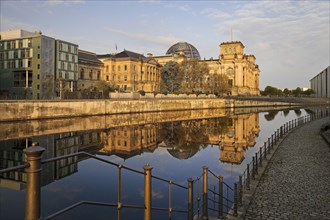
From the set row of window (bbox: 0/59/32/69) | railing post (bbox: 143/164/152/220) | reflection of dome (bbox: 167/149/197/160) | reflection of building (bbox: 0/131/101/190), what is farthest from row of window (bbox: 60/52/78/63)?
railing post (bbox: 143/164/152/220)

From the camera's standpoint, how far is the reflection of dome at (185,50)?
429ft

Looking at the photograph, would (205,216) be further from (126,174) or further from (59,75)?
(59,75)

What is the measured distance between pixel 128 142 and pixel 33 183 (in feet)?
69.8

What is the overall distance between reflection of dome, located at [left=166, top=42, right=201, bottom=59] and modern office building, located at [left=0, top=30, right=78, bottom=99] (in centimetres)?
6829

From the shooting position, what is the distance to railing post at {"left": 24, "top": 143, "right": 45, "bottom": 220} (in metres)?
3.28

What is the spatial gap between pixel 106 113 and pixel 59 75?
28857 millimetres

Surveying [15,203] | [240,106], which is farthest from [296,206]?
[240,106]

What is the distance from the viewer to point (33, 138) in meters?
24.0

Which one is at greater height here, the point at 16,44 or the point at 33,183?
the point at 16,44

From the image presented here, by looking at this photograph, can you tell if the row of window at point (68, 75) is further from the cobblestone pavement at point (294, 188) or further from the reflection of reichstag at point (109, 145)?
the cobblestone pavement at point (294, 188)

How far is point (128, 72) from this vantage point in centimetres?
9712

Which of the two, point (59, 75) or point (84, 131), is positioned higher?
point (59, 75)

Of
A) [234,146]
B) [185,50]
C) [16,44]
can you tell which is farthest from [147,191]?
[185,50]

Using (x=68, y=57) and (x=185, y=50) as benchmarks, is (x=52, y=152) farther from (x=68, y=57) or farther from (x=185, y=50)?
(x=185, y=50)
